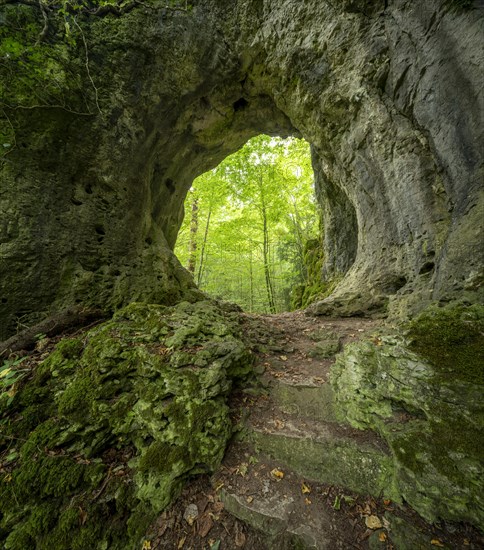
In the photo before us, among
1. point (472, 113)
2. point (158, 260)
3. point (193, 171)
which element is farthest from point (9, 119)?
point (472, 113)

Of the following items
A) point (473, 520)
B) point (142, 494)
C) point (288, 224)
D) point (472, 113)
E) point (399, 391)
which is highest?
point (288, 224)

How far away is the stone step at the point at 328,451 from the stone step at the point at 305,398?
13 cm

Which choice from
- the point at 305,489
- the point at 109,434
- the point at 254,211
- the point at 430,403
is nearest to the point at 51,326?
the point at 109,434

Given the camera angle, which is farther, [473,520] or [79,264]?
[79,264]

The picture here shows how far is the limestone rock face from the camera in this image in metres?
4.10

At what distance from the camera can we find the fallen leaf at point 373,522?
6.27 ft

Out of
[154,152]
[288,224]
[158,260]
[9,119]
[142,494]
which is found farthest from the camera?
[288,224]

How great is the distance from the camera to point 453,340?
A: 9.06 feet

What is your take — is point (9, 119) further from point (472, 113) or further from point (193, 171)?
point (472, 113)

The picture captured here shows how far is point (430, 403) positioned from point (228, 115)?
31.7 ft

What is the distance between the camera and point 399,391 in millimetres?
2660

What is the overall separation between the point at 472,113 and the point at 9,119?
8.54 metres

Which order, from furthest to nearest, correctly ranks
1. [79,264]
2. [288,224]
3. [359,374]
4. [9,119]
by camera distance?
1. [288,224]
2. [79,264]
3. [9,119]
4. [359,374]

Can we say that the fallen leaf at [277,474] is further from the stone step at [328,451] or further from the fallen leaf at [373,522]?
the fallen leaf at [373,522]
